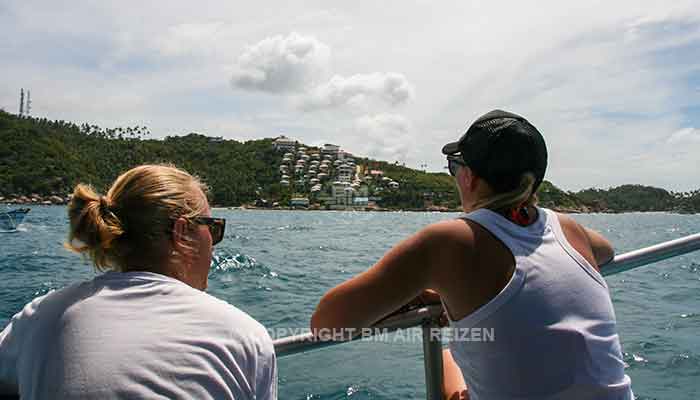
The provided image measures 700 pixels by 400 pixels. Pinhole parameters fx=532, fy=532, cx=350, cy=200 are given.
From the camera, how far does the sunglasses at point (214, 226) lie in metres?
1.33

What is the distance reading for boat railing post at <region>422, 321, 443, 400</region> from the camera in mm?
1387

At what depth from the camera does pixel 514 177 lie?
52.5 inches

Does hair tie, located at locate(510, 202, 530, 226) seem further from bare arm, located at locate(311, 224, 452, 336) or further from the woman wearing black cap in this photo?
bare arm, located at locate(311, 224, 452, 336)

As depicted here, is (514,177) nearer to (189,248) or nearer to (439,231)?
(439,231)

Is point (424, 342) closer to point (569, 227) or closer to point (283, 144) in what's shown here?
point (569, 227)

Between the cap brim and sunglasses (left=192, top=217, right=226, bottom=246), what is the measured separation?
636mm

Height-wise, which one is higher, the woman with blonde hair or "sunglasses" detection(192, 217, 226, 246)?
"sunglasses" detection(192, 217, 226, 246)

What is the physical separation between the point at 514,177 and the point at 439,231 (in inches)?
11.1

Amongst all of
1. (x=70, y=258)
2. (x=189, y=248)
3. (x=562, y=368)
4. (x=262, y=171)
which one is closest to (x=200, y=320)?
(x=189, y=248)

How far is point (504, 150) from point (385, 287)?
0.45 metres

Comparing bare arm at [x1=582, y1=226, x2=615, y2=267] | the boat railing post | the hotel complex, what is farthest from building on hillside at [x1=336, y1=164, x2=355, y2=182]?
the boat railing post

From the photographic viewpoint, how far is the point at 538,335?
3.81 feet

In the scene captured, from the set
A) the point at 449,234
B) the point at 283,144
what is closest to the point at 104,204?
the point at 449,234

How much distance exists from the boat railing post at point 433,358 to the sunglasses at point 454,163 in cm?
42
